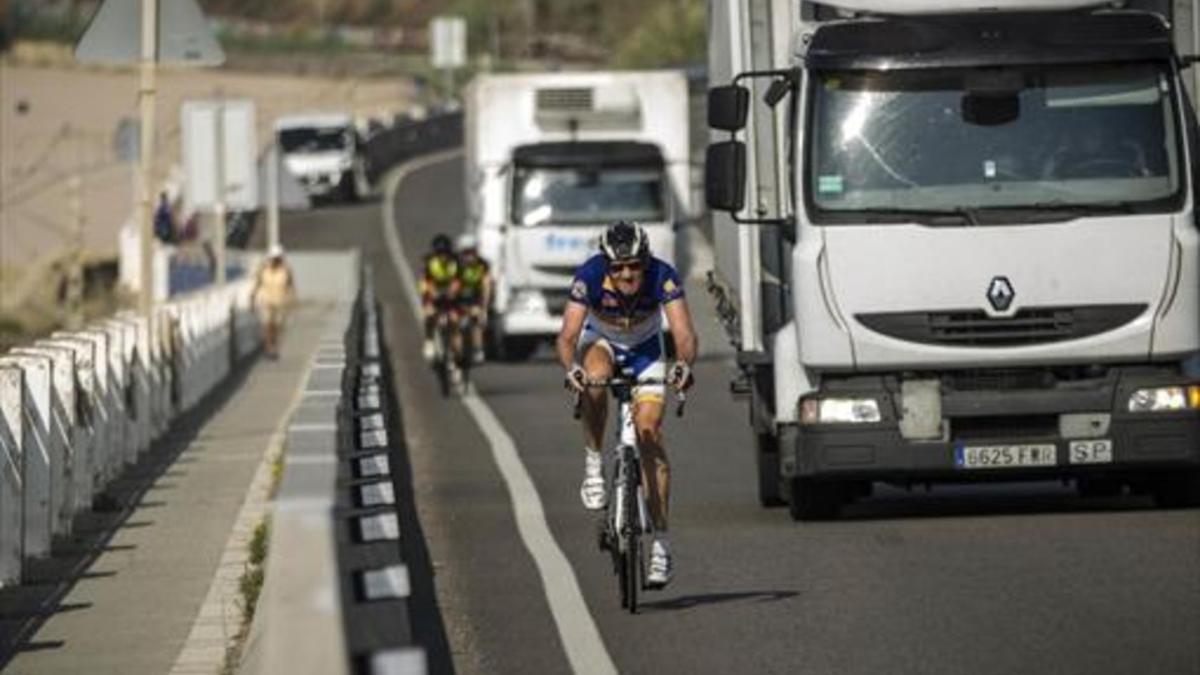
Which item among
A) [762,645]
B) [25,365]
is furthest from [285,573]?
[25,365]

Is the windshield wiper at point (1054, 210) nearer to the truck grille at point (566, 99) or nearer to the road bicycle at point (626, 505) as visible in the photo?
the road bicycle at point (626, 505)

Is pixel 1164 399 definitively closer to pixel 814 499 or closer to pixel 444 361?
pixel 814 499

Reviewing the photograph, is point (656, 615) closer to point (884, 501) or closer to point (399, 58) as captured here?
point (884, 501)

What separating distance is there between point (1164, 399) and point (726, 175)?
103 inches

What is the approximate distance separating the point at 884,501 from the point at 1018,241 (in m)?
2.97

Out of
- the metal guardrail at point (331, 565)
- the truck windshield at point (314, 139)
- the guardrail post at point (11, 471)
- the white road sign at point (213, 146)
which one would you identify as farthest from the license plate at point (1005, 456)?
the truck windshield at point (314, 139)

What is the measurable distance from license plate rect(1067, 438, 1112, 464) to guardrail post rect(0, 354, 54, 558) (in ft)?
17.3

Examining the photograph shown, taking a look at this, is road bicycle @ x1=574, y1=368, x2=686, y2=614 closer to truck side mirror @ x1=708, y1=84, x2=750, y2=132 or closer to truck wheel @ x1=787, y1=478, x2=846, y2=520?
truck side mirror @ x1=708, y1=84, x2=750, y2=132

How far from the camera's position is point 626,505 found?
15289 millimetres

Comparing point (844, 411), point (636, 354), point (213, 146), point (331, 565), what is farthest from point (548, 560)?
point (213, 146)

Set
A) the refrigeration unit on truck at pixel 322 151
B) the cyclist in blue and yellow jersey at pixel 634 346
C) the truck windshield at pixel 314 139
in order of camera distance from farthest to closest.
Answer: the refrigeration unit on truck at pixel 322 151 → the truck windshield at pixel 314 139 → the cyclist in blue and yellow jersey at pixel 634 346

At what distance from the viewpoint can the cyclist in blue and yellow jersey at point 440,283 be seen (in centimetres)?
3566

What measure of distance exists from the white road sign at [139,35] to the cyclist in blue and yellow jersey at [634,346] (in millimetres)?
8827

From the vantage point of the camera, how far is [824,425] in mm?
19250
